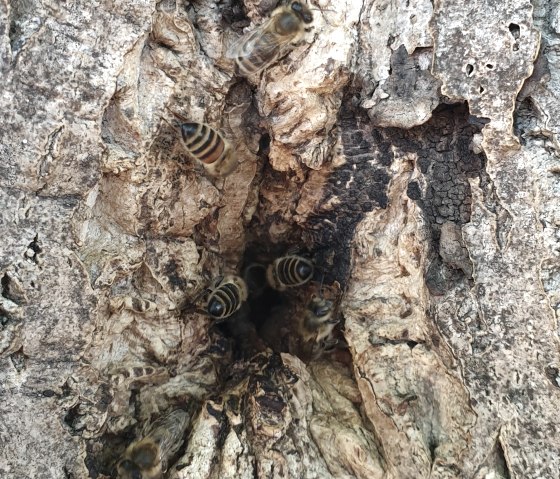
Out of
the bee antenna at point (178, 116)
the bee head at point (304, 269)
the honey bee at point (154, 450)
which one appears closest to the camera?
the honey bee at point (154, 450)

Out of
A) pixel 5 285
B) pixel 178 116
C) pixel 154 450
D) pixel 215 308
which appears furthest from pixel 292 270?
pixel 5 285

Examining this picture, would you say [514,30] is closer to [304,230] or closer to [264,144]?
[264,144]

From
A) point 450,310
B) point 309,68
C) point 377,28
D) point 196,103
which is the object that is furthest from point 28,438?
point 377,28

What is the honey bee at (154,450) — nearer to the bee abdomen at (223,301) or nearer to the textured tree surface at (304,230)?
the textured tree surface at (304,230)

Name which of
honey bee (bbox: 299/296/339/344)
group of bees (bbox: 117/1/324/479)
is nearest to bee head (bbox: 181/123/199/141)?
group of bees (bbox: 117/1/324/479)

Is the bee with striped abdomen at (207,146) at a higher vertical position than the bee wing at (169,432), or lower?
higher

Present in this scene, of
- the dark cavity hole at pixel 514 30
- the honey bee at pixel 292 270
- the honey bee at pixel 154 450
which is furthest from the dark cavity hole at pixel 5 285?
the dark cavity hole at pixel 514 30

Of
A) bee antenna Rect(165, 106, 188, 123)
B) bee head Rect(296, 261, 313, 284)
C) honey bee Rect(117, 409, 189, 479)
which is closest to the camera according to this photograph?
honey bee Rect(117, 409, 189, 479)

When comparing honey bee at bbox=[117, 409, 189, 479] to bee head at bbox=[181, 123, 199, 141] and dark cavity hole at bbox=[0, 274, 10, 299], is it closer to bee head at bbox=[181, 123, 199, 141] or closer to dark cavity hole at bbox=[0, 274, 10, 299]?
dark cavity hole at bbox=[0, 274, 10, 299]
